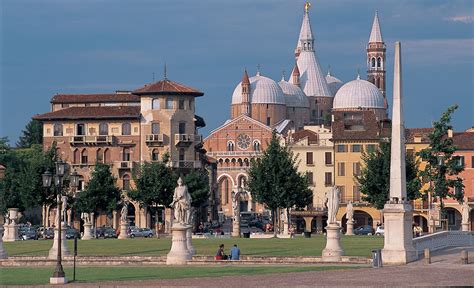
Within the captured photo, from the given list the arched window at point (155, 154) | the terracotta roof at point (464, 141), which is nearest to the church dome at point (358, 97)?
the terracotta roof at point (464, 141)

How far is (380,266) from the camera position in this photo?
43094 millimetres

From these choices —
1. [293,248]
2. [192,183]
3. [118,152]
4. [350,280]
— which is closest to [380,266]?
[350,280]

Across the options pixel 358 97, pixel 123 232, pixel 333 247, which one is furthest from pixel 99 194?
pixel 358 97

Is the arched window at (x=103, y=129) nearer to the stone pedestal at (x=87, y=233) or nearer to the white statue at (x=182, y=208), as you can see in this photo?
the stone pedestal at (x=87, y=233)

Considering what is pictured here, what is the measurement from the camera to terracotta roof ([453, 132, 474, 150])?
109m

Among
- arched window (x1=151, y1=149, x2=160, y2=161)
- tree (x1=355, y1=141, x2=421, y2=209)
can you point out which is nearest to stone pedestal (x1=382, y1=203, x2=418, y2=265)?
tree (x1=355, y1=141, x2=421, y2=209)

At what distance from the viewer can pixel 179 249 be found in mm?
48750

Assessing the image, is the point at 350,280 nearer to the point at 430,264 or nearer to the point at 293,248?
the point at 430,264

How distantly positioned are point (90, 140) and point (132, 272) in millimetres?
70205

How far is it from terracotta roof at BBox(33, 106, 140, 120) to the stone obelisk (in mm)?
68151

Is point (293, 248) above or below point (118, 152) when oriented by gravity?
below

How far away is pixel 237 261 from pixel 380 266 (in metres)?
6.65

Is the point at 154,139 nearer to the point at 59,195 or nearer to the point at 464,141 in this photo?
the point at 464,141

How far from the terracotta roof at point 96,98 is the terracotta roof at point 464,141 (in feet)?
92.1
